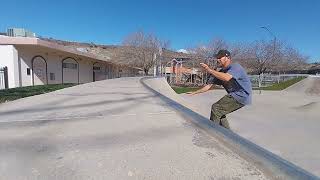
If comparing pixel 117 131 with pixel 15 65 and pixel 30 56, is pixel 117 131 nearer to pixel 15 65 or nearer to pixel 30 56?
pixel 15 65

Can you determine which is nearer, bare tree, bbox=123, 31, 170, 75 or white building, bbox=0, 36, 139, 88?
white building, bbox=0, 36, 139, 88

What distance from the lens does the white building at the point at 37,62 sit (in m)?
22.3

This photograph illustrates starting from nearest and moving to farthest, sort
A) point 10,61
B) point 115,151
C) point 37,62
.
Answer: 1. point 115,151
2. point 10,61
3. point 37,62

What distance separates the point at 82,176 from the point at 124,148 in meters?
0.95

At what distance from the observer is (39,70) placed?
26516mm

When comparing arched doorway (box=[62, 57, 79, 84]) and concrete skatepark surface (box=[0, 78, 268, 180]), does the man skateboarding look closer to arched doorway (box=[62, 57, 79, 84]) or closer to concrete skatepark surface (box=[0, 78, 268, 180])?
concrete skatepark surface (box=[0, 78, 268, 180])

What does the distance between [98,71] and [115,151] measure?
44.1 meters

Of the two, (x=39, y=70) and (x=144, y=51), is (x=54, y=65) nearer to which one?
(x=39, y=70)

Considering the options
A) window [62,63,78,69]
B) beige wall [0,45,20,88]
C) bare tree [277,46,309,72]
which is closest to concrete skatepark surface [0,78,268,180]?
beige wall [0,45,20,88]

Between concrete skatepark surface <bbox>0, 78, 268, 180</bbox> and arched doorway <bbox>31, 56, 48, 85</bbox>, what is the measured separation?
20.9 m

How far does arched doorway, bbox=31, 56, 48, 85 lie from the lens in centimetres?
2556

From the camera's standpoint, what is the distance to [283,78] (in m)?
53.2

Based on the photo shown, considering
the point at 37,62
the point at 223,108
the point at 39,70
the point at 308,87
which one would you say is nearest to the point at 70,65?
the point at 39,70

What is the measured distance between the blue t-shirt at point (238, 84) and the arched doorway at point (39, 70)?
2291cm
